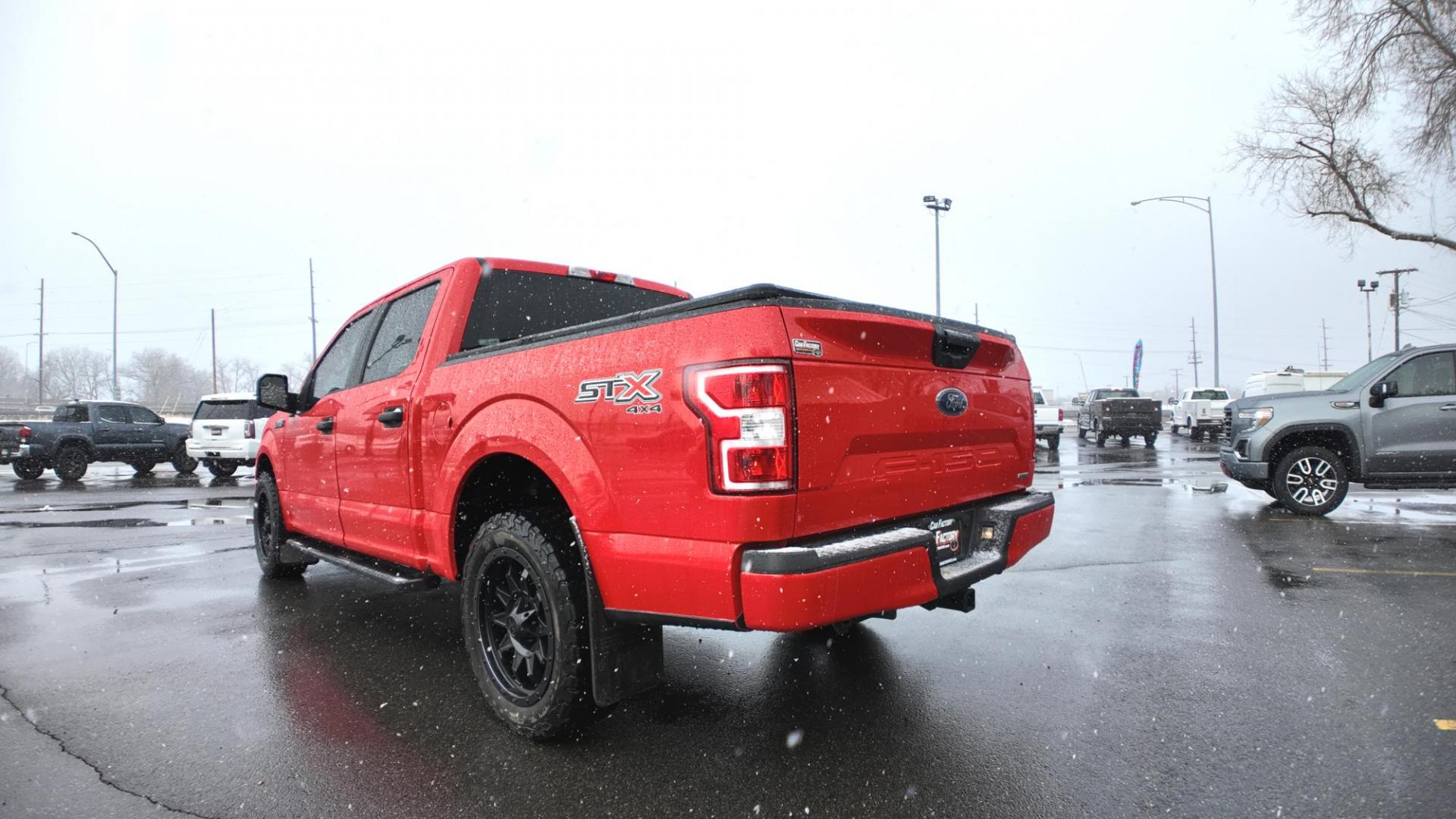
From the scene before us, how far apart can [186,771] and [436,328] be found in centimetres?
204

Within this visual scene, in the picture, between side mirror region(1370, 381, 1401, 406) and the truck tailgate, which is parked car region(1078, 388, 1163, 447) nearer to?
side mirror region(1370, 381, 1401, 406)

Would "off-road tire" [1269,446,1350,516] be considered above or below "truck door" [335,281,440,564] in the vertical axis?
below

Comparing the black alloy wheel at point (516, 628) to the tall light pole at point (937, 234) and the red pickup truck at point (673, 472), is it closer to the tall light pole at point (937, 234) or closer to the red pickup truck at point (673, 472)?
the red pickup truck at point (673, 472)

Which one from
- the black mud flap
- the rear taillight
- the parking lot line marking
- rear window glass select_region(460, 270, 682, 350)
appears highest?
rear window glass select_region(460, 270, 682, 350)

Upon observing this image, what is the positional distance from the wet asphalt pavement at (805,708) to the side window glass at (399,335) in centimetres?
153

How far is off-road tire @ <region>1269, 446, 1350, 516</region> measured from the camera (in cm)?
832

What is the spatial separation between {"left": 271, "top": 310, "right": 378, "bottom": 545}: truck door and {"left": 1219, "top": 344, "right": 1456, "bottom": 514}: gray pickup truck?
9.26m

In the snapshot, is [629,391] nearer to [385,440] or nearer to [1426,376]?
[385,440]

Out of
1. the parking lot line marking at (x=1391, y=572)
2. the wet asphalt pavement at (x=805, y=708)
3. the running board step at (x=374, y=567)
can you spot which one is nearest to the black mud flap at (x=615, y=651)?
the wet asphalt pavement at (x=805, y=708)

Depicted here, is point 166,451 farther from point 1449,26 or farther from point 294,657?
point 1449,26

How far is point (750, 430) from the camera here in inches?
88.1

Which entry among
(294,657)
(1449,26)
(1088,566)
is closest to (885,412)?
(294,657)

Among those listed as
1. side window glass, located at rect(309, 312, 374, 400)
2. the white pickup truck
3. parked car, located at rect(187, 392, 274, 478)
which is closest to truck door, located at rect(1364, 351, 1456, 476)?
side window glass, located at rect(309, 312, 374, 400)

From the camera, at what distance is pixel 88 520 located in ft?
31.3
